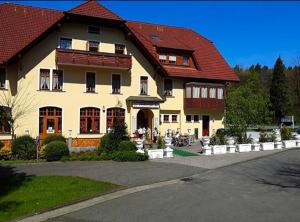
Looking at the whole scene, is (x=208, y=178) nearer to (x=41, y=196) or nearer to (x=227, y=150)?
(x=41, y=196)

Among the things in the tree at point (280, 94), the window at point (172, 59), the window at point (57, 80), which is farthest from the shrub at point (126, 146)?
the tree at point (280, 94)

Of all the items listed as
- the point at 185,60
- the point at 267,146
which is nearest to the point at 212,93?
the point at 185,60

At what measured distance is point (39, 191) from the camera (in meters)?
14.2

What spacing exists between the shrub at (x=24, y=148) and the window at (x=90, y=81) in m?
7.56

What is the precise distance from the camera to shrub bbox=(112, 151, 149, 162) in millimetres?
23016

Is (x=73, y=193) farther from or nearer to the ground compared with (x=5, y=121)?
nearer to the ground

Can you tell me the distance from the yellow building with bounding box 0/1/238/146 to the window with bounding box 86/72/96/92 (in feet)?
0.26

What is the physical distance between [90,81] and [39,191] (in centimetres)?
2124

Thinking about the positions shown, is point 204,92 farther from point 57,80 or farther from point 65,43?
point 57,80

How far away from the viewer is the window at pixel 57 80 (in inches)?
→ 1305

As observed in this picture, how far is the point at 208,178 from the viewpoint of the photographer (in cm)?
1716

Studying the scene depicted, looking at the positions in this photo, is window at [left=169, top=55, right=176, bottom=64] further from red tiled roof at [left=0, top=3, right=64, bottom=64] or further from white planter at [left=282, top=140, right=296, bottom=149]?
white planter at [left=282, top=140, right=296, bottom=149]

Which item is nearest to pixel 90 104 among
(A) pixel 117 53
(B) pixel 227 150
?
(A) pixel 117 53

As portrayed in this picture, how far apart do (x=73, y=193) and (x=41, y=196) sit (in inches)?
39.2
